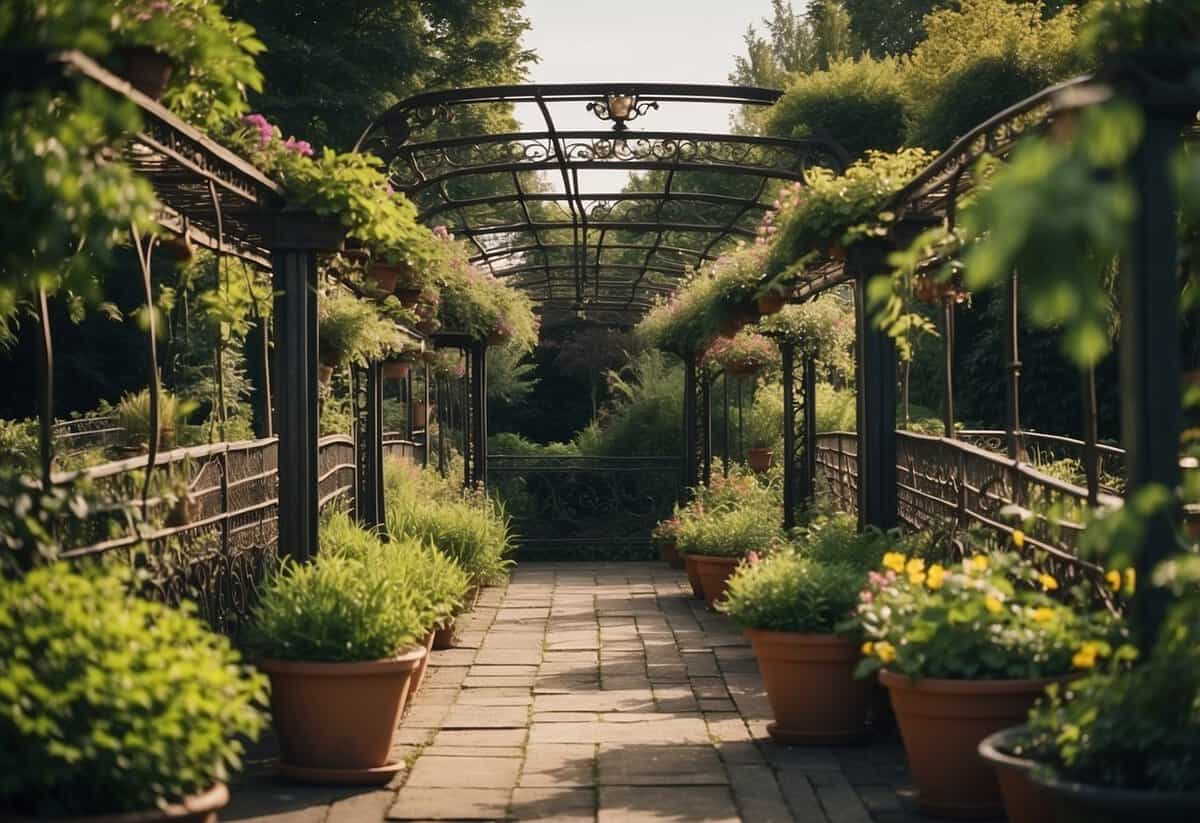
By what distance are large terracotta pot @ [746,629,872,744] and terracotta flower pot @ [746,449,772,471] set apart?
8.76m

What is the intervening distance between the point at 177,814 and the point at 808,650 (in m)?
3.22

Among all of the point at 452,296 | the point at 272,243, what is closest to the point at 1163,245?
the point at 272,243

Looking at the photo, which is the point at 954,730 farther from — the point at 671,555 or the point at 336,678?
the point at 671,555

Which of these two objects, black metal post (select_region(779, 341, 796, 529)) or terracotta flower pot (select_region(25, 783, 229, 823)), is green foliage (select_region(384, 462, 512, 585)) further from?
terracotta flower pot (select_region(25, 783, 229, 823))

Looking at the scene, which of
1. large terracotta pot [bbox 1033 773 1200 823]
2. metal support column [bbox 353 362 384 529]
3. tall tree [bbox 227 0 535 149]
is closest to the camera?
large terracotta pot [bbox 1033 773 1200 823]

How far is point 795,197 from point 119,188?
15.2 ft

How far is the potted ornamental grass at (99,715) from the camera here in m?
3.13

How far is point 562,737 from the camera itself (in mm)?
6301

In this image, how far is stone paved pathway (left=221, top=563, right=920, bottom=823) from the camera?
5035mm

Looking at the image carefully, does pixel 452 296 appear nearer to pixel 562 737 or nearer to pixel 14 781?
pixel 562 737

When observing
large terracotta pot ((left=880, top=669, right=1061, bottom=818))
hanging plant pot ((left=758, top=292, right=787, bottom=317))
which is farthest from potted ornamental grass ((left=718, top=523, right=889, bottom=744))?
hanging plant pot ((left=758, top=292, right=787, bottom=317))

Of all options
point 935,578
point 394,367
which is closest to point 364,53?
point 394,367

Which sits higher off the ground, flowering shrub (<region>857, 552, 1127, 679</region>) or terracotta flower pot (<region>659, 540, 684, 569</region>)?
flowering shrub (<region>857, 552, 1127, 679</region>)

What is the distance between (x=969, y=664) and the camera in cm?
460
